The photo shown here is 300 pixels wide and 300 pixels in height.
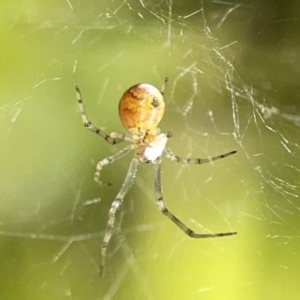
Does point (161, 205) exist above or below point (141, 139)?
below

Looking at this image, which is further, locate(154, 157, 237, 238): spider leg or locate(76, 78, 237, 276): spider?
locate(154, 157, 237, 238): spider leg

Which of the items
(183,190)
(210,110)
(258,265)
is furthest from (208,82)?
(258,265)

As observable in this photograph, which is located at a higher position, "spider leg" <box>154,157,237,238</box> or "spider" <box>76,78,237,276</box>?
"spider" <box>76,78,237,276</box>

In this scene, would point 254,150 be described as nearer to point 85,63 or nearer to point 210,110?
point 210,110

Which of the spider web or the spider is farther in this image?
the spider web

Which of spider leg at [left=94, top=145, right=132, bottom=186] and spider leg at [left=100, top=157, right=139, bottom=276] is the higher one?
spider leg at [left=94, top=145, right=132, bottom=186]
